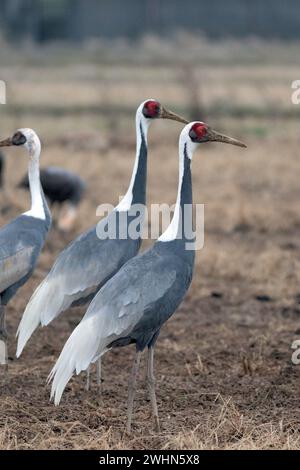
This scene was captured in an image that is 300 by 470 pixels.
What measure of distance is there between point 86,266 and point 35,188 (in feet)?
2.73

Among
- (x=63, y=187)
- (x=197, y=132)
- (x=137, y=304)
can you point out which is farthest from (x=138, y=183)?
(x=63, y=187)

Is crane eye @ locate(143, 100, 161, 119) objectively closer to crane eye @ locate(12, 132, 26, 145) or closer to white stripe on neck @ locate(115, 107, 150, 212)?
white stripe on neck @ locate(115, 107, 150, 212)

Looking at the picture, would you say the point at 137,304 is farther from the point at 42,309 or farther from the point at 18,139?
the point at 18,139

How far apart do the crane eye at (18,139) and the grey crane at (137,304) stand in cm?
164

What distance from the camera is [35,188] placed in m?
6.71

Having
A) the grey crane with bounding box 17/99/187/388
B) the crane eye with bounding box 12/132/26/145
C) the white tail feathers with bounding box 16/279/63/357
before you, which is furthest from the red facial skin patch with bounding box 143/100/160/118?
the white tail feathers with bounding box 16/279/63/357

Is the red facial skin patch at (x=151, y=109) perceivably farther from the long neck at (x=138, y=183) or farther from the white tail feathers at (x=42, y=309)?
the white tail feathers at (x=42, y=309)

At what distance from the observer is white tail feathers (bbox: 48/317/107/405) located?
5.24 m

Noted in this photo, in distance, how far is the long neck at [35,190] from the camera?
6566mm

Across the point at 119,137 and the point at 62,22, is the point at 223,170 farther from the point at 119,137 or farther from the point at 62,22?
the point at 62,22

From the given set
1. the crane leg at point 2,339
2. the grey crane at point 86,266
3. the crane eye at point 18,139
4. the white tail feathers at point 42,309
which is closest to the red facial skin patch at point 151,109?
the grey crane at point 86,266

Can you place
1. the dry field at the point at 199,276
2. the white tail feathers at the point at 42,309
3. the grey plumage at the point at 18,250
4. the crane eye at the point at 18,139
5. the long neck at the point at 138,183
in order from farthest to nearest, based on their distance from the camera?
1. the crane eye at the point at 18,139
2. the grey plumage at the point at 18,250
3. the long neck at the point at 138,183
4. the white tail feathers at the point at 42,309
5. the dry field at the point at 199,276
